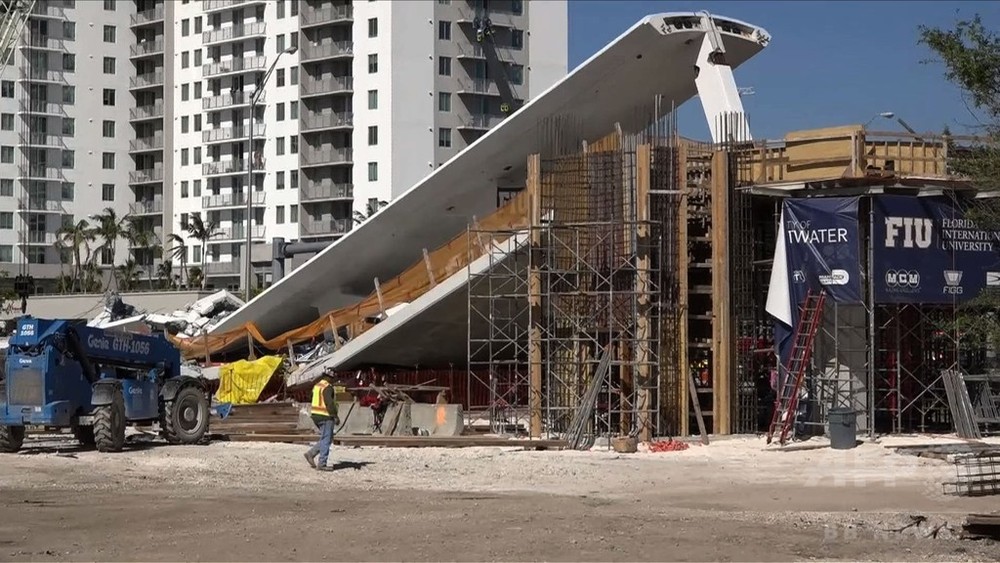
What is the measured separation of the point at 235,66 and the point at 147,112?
11.2 metres

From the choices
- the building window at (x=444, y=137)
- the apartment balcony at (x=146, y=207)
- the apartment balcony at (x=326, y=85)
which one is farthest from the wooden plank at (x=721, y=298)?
the apartment balcony at (x=146, y=207)

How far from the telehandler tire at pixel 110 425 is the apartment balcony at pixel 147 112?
81755 millimetres

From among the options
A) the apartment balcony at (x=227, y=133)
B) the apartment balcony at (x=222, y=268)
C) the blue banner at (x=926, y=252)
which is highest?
the apartment balcony at (x=227, y=133)

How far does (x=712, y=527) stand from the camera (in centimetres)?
1742

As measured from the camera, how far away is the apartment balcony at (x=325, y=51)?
96081mm

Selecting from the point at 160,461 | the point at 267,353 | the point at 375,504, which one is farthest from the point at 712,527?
the point at 267,353

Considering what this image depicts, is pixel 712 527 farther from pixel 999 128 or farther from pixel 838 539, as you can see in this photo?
pixel 999 128

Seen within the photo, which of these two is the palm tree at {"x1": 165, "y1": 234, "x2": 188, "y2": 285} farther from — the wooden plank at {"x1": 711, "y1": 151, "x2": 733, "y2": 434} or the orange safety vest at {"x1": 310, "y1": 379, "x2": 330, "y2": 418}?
the orange safety vest at {"x1": 310, "y1": 379, "x2": 330, "y2": 418}

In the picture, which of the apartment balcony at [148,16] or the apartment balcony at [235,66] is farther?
the apartment balcony at [148,16]

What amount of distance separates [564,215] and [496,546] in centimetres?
1808

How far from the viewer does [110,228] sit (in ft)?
346

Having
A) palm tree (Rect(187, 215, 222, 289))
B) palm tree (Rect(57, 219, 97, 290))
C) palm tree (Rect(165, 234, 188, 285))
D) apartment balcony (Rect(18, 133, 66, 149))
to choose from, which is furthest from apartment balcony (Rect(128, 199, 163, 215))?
apartment balcony (Rect(18, 133, 66, 149))

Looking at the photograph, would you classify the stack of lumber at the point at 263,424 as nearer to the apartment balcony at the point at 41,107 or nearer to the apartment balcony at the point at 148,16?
the apartment balcony at the point at 41,107

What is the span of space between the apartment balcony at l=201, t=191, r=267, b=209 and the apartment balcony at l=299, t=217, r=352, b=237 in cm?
391
